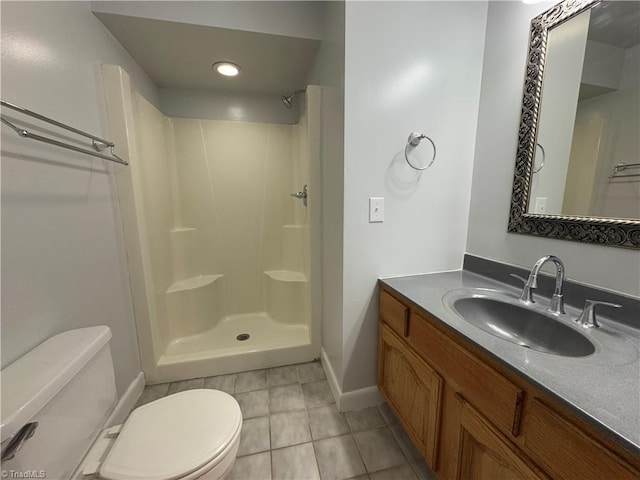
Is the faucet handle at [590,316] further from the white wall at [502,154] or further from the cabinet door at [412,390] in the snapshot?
the cabinet door at [412,390]

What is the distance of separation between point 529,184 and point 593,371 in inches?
32.2

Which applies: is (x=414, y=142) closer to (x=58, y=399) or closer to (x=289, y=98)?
(x=289, y=98)

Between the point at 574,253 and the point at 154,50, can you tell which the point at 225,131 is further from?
the point at 574,253

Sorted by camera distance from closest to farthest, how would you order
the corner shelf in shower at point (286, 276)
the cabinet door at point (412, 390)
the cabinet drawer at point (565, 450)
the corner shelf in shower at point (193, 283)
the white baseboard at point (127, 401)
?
the cabinet drawer at point (565, 450)
the cabinet door at point (412, 390)
the white baseboard at point (127, 401)
the corner shelf in shower at point (193, 283)
the corner shelf in shower at point (286, 276)

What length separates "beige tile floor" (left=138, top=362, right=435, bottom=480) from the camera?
45.2 inches

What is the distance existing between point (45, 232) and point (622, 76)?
2149 mm

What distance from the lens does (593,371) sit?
2.02 ft

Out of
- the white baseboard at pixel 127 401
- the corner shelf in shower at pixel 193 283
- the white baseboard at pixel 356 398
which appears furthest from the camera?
the corner shelf in shower at pixel 193 283

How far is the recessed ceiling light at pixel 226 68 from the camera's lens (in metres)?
1.71

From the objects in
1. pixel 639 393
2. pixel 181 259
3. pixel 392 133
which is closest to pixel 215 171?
pixel 181 259

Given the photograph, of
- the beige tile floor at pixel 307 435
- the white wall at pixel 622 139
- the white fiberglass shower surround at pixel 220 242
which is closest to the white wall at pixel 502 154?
the white wall at pixel 622 139

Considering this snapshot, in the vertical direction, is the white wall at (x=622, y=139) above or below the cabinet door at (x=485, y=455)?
above

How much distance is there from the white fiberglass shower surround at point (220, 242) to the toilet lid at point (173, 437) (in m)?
0.82

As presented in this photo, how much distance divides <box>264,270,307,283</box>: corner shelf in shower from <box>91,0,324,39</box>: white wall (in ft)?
5.71
